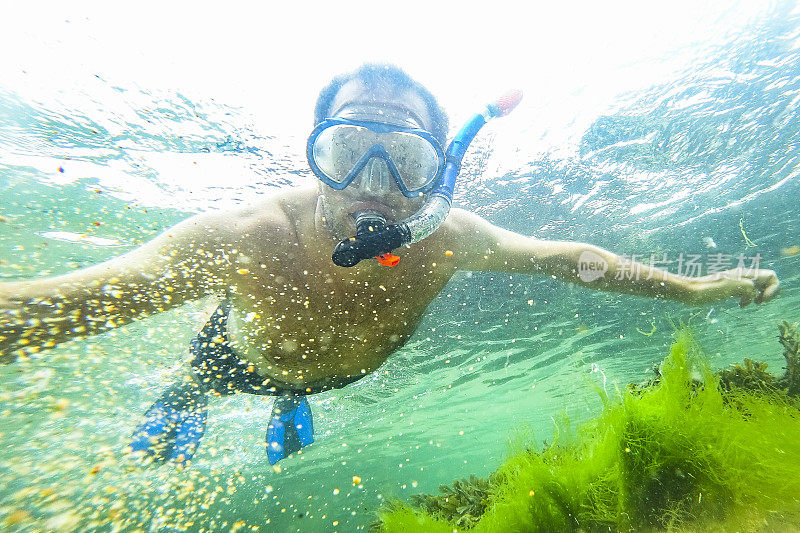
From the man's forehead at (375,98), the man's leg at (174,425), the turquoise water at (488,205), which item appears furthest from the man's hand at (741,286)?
the man's leg at (174,425)

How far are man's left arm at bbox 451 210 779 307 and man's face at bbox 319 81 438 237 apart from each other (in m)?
0.92

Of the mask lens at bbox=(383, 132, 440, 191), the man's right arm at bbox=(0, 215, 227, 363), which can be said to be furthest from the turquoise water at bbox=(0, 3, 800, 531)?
the man's right arm at bbox=(0, 215, 227, 363)

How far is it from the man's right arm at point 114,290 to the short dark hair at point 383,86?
74.4 inches

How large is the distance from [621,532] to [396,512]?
357cm

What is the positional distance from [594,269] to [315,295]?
3.10 meters

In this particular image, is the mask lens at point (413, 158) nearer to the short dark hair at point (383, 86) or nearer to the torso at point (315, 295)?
the short dark hair at point (383, 86)

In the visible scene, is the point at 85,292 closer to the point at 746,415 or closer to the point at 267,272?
the point at 267,272

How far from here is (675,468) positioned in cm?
225

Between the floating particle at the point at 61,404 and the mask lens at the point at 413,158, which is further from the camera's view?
the floating particle at the point at 61,404

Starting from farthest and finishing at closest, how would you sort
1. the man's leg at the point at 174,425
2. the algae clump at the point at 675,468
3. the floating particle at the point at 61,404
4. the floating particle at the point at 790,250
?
the floating particle at the point at 61,404, the floating particle at the point at 790,250, the man's leg at the point at 174,425, the algae clump at the point at 675,468

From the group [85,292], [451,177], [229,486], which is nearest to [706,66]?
[451,177]

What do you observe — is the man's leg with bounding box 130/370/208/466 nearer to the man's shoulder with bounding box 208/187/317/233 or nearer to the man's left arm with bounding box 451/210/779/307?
the man's shoulder with bounding box 208/187/317/233

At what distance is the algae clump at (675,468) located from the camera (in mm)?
1999

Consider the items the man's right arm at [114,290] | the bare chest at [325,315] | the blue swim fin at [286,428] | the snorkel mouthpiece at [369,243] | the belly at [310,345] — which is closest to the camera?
the man's right arm at [114,290]
